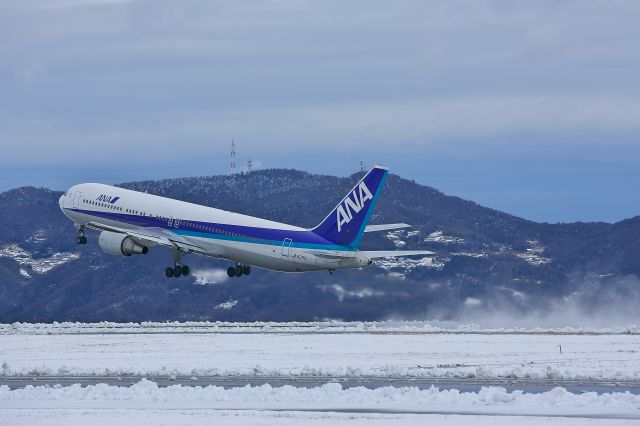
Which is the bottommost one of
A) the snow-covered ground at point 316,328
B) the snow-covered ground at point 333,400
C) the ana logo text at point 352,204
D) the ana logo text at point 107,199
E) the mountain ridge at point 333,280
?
the snow-covered ground at point 333,400

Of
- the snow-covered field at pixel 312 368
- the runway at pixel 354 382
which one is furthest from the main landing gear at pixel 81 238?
the runway at pixel 354 382

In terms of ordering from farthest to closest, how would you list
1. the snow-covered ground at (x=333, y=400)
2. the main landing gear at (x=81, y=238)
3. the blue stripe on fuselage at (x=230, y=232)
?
the main landing gear at (x=81, y=238)
the blue stripe on fuselage at (x=230, y=232)
the snow-covered ground at (x=333, y=400)

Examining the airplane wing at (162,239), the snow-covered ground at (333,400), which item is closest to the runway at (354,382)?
the snow-covered ground at (333,400)

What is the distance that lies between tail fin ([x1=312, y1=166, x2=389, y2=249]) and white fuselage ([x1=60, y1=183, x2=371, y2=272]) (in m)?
0.60

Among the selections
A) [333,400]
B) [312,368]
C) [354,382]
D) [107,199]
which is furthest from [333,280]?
[333,400]

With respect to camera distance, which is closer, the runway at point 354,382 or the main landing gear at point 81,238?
the runway at point 354,382

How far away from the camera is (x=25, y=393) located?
51.5 m

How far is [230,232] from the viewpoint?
93.5 m

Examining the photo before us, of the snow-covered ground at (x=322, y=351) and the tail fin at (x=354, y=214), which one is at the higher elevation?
the tail fin at (x=354, y=214)

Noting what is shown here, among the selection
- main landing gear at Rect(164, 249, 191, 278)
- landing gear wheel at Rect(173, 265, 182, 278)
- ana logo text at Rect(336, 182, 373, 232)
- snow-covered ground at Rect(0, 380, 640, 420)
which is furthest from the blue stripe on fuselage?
snow-covered ground at Rect(0, 380, 640, 420)

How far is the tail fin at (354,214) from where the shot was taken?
3413 inches

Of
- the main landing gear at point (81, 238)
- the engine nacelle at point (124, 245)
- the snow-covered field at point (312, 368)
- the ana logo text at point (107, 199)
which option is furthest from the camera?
the main landing gear at point (81, 238)

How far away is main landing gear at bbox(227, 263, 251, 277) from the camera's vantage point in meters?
100

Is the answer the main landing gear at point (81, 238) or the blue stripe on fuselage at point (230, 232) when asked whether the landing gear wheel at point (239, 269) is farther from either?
the main landing gear at point (81, 238)
